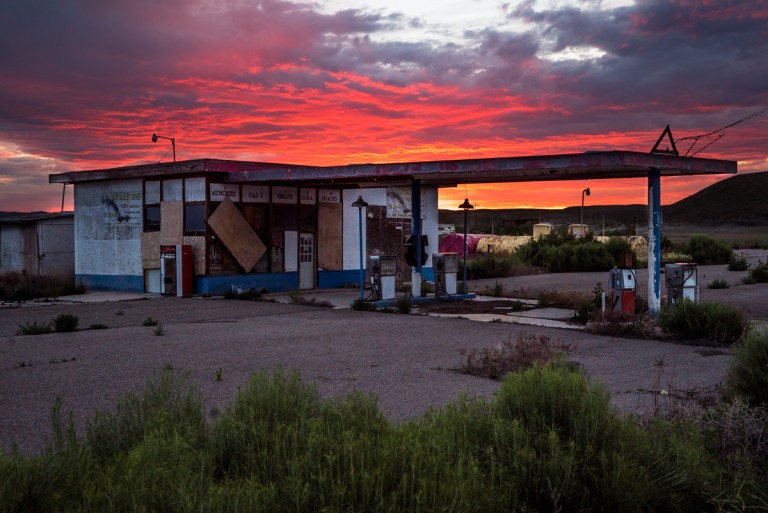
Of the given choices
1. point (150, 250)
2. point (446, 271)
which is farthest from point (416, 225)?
point (150, 250)

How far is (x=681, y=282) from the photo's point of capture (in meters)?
15.8

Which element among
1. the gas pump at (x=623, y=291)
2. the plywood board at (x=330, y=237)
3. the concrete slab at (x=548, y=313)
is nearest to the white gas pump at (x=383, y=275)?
the concrete slab at (x=548, y=313)

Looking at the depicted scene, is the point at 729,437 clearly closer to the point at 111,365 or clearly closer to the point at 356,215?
the point at 111,365

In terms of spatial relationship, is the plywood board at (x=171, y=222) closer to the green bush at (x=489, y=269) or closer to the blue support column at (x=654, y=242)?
the green bush at (x=489, y=269)

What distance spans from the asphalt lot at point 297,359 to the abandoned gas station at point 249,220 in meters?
5.25

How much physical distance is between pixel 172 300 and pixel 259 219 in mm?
4197

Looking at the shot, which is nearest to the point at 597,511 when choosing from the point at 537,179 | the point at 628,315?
the point at 628,315

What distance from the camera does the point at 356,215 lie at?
93.6 ft

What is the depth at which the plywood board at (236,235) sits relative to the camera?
24.0 meters

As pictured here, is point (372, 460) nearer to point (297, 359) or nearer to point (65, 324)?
point (297, 359)

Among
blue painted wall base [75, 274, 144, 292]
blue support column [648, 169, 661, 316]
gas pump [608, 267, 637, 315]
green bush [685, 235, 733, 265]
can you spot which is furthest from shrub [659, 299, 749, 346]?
green bush [685, 235, 733, 265]

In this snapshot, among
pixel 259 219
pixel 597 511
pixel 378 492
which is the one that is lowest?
pixel 597 511

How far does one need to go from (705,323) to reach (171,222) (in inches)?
648

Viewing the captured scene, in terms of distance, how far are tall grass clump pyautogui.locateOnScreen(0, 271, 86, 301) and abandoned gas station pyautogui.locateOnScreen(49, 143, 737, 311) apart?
149cm
